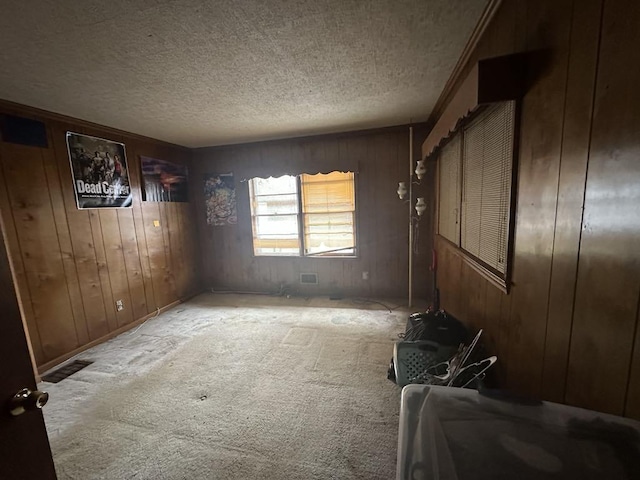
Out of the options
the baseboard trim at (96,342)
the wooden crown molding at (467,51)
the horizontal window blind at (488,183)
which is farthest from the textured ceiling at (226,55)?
the baseboard trim at (96,342)

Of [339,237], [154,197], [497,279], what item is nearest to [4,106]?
[154,197]

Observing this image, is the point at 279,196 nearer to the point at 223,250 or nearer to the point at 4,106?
the point at 223,250

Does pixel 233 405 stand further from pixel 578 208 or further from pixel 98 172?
pixel 98 172

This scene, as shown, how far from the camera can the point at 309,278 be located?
4.12 m

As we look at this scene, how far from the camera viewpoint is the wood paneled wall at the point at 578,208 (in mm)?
614

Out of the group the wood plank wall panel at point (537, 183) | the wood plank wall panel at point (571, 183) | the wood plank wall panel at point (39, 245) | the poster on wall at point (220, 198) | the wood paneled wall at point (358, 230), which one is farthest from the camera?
the poster on wall at point (220, 198)

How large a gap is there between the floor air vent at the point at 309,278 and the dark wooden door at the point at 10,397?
11.2ft

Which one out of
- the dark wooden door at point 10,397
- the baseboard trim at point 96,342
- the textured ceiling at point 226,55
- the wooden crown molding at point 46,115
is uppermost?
the textured ceiling at point 226,55

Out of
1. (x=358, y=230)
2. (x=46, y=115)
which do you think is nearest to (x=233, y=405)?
(x=358, y=230)

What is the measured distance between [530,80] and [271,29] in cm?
130

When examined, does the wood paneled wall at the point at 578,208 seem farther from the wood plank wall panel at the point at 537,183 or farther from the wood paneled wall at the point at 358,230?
the wood paneled wall at the point at 358,230

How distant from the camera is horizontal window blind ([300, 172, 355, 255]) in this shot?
3.86 meters

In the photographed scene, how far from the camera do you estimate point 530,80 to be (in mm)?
1033

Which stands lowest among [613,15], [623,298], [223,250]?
[223,250]
